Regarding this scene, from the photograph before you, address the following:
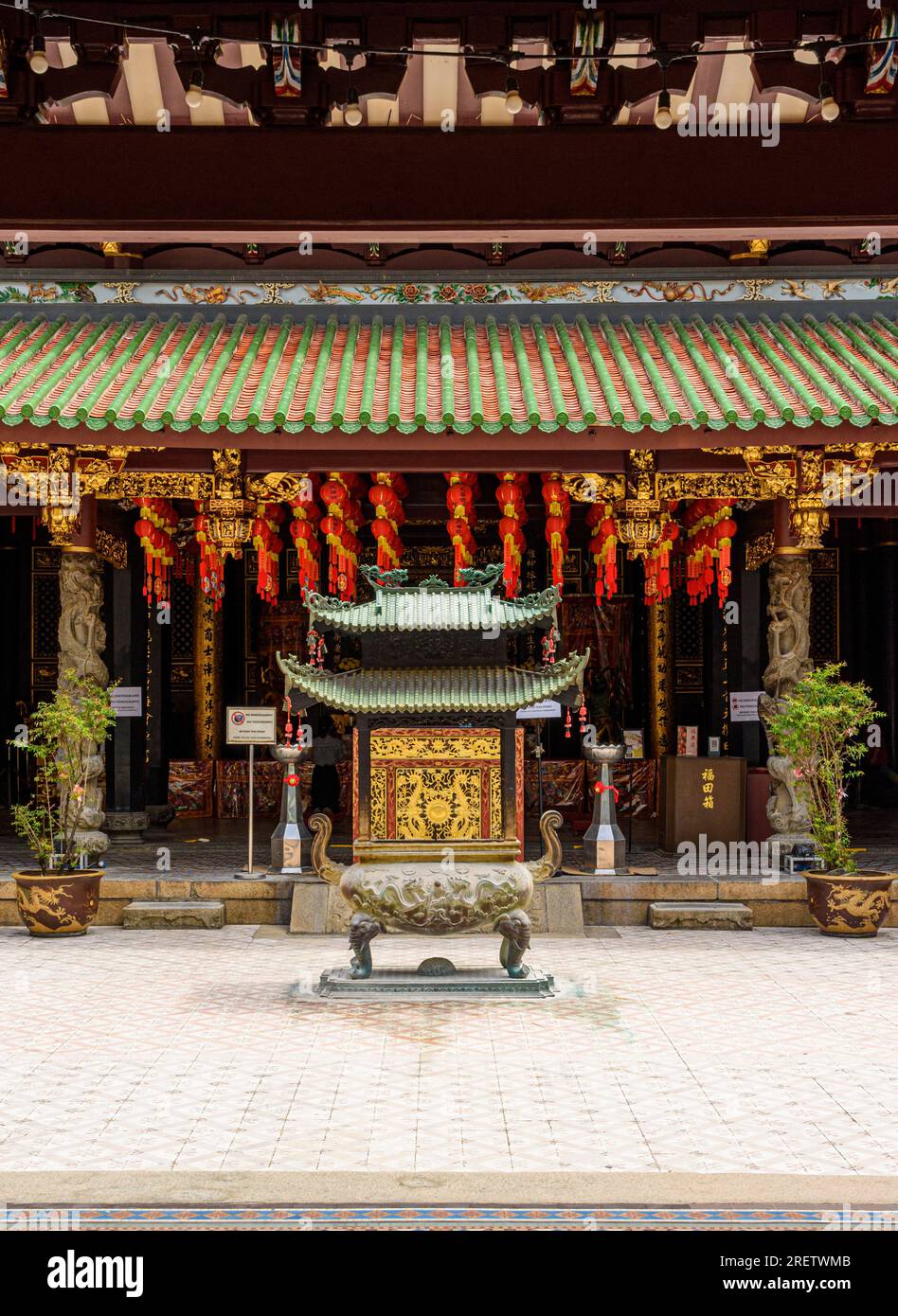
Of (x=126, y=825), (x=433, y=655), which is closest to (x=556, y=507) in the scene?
(x=433, y=655)

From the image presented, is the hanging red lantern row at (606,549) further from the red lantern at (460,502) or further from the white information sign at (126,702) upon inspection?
the white information sign at (126,702)

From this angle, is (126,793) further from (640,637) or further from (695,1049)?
(695,1049)

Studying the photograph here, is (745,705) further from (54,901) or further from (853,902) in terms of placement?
(54,901)

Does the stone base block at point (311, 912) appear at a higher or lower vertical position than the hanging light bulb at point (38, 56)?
lower

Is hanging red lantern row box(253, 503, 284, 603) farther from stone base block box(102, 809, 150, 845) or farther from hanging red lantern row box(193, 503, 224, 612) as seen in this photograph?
stone base block box(102, 809, 150, 845)

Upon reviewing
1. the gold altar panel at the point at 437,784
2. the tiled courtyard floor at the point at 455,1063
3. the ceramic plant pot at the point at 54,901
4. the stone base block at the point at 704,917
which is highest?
the gold altar panel at the point at 437,784

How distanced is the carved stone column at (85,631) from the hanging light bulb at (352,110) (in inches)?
166

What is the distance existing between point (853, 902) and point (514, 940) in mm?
3214

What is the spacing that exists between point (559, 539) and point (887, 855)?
4.49m

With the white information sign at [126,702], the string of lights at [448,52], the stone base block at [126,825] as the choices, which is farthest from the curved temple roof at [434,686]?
the string of lights at [448,52]

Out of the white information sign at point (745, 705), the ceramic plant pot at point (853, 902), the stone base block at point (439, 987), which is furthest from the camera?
the white information sign at point (745, 705)

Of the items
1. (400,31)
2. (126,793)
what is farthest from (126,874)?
(400,31)

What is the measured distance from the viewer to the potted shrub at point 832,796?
10.4 metres

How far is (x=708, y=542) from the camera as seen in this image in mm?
12859
